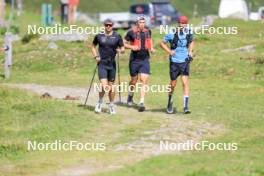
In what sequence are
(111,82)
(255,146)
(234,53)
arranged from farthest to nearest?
1. (234,53)
2. (111,82)
3. (255,146)

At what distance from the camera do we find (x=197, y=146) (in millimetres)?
16000

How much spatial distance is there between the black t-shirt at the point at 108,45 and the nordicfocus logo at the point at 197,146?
13.1 ft

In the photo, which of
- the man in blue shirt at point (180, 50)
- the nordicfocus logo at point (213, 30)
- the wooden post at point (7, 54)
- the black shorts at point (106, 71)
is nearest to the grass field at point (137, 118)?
the wooden post at point (7, 54)

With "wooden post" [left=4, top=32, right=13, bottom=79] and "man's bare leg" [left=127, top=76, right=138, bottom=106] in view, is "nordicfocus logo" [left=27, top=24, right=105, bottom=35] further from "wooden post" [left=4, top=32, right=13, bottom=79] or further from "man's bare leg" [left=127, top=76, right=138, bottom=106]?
"man's bare leg" [left=127, top=76, right=138, bottom=106]

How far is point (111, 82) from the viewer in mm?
19906

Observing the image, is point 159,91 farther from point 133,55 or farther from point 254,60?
point 254,60

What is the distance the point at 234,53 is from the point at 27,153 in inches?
783

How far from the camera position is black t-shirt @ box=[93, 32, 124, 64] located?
64.5 feet

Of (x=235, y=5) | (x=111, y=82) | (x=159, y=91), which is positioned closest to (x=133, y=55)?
(x=111, y=82)

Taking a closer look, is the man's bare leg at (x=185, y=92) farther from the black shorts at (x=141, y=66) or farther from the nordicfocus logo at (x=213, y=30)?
the nordicfocus logo at (x=213, y=30)

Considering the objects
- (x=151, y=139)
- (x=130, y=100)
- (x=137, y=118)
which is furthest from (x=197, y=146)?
(x=130, y=100)

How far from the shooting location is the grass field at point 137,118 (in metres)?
14.3

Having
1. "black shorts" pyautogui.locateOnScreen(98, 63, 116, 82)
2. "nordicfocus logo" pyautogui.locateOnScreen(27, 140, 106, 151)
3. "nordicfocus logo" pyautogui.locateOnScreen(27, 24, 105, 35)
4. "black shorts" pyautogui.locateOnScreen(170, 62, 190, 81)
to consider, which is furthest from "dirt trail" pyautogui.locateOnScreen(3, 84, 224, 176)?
"nordicfocus logo" pyautogui.locateOnScreen(27, 24, 105, 35)

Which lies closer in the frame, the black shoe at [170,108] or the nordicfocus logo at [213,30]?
the black shoe at [170,108]
